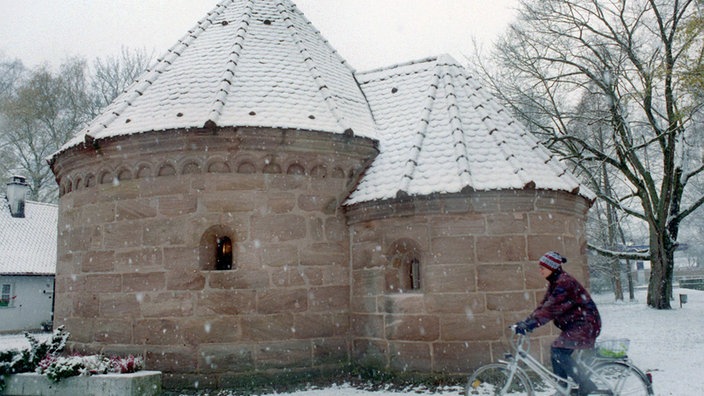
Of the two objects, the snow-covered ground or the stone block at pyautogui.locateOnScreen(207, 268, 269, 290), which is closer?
the snow-covered ground

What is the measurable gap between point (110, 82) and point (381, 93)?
20519mm

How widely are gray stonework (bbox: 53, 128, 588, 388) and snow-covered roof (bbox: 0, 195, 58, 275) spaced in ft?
50.3

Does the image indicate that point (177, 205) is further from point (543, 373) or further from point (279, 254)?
point (543, 373)

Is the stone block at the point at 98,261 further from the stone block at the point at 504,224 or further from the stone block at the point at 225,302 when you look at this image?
the stone block at the point at 504,224

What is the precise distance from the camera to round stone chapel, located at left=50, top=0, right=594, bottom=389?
800cm

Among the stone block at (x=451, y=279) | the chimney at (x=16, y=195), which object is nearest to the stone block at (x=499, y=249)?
the stone block at (x=451, y=279)

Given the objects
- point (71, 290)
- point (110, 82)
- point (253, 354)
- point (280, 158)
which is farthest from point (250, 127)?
point (110, 82)

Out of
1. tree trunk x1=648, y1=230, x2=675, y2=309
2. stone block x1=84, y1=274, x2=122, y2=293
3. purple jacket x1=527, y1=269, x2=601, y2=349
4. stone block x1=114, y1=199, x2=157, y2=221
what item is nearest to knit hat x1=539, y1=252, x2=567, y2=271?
purple jacket x1=527, y1=269, x2=601, y2=349

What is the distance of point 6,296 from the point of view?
22.0m

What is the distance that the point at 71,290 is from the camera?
9.13 m

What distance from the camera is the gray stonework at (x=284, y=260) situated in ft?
26.2

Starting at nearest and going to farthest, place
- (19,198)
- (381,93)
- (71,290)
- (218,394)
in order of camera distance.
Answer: (218,394) < (71,290) < (381,93) < (19,198)

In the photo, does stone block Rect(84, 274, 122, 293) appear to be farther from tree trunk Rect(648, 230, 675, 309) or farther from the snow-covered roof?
tree trunk Rect(648, 230, 675, 309)

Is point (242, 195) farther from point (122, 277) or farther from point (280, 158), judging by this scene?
point (122, 277)
